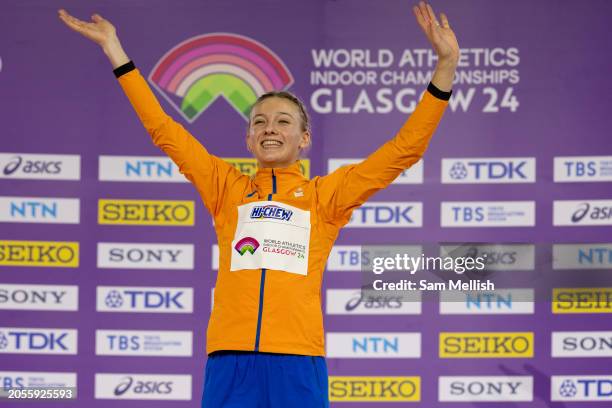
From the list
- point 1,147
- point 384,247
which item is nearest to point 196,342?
point 384,247

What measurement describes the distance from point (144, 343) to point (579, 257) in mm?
2149

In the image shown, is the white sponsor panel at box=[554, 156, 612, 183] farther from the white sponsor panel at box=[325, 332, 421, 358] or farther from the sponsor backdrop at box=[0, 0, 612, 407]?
the white sponsor panel at box=[325, 332, 421, 358]

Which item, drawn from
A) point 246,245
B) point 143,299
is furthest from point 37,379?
point 246,245

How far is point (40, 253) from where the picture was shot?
3441 mm

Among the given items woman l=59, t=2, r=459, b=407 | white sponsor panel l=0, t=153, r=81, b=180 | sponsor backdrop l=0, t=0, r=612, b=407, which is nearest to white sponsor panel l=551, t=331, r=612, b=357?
sponsor backdrop l=0, t=0, r=612, b=407

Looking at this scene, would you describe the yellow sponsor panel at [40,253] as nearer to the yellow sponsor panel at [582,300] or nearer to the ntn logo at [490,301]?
the ntn logo at [490,301]

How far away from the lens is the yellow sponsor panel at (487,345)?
3412 millimetres

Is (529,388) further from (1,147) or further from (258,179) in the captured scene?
(1,147)

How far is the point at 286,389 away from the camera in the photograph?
1.80 metres

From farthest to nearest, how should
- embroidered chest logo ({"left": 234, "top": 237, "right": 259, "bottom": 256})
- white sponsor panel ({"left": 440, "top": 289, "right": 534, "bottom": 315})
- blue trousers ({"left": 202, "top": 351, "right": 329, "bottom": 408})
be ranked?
white sponsor panel ({"left": 440, "top": 289, "right": 534, "bottom": 315}) → embroidered chest logo ({"left": 234, "top": 237, "right": 259, "bottom": 256}) → blue trousers ({"left": 202, "top": 351, "right": 329, "bottom": 408})

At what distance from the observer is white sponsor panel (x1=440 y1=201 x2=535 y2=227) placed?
3.41 meters

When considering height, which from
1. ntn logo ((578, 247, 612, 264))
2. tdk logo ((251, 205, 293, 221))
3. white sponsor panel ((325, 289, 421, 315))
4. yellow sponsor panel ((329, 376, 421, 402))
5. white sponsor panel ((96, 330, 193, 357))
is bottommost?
yellow sponsor panel ((329, 376, 421, 402))
